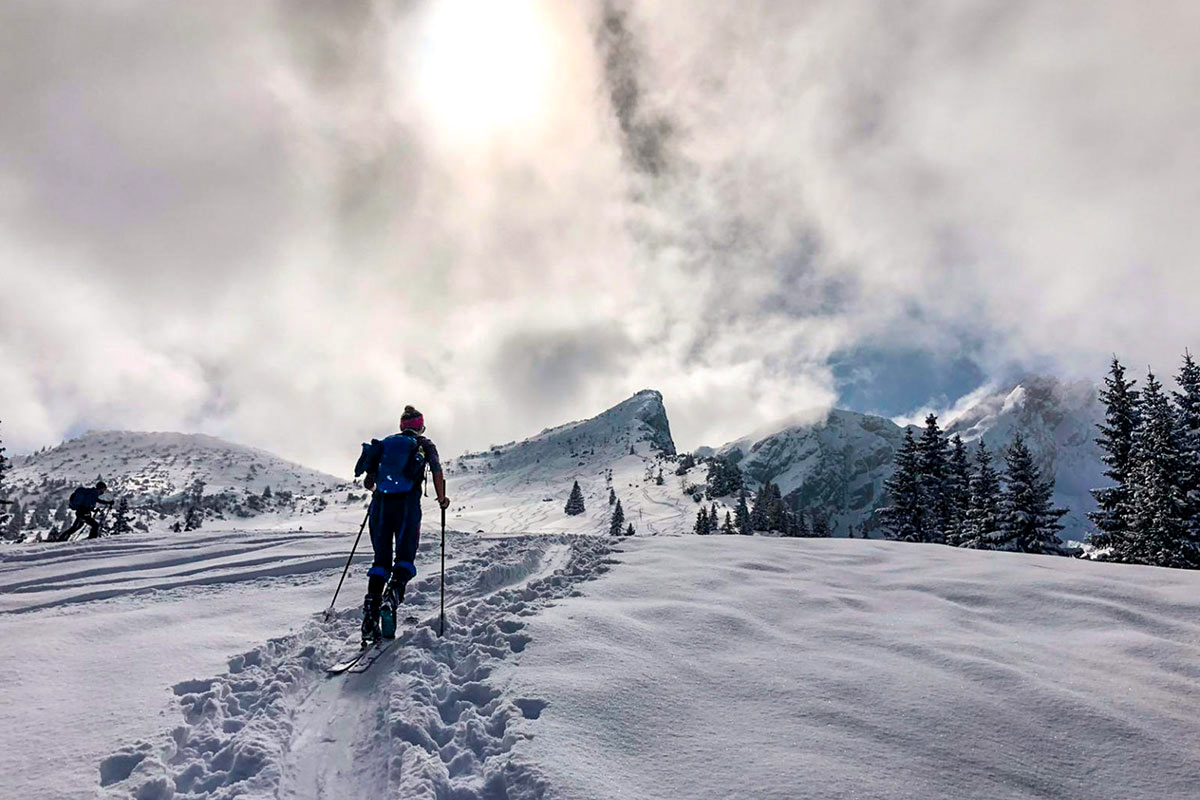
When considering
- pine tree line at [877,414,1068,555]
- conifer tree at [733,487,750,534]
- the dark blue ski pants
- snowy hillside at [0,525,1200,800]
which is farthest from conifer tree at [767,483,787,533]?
the dark blue ski pants

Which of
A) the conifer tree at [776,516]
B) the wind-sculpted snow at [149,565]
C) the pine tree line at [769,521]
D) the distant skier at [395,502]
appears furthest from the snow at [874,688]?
the conifer tree at [776,516]

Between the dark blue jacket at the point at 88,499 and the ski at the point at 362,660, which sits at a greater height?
the dark blue jacket at the point at 88,499

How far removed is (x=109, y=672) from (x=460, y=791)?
152 inches

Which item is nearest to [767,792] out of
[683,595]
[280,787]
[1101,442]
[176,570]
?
[280,787]

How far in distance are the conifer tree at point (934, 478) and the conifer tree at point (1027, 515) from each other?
17.6 feet

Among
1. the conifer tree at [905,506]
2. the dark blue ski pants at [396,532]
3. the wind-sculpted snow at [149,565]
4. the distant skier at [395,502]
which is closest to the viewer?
the distant skier at [395,502]

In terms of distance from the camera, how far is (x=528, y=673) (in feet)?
17.2

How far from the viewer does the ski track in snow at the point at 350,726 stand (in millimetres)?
3803

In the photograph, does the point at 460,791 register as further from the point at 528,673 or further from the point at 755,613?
the point at 755,613

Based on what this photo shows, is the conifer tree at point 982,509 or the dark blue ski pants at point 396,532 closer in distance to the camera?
the dark blue ski pants at point 396,532

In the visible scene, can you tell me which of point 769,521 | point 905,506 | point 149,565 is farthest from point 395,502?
point 769,521

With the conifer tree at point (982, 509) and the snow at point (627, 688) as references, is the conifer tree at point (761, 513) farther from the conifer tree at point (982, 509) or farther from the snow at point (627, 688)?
the snow at point (627, 688)

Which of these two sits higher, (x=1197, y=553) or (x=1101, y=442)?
(x=1101, y=442)

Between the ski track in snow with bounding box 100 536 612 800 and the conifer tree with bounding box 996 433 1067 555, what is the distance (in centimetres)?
3466
